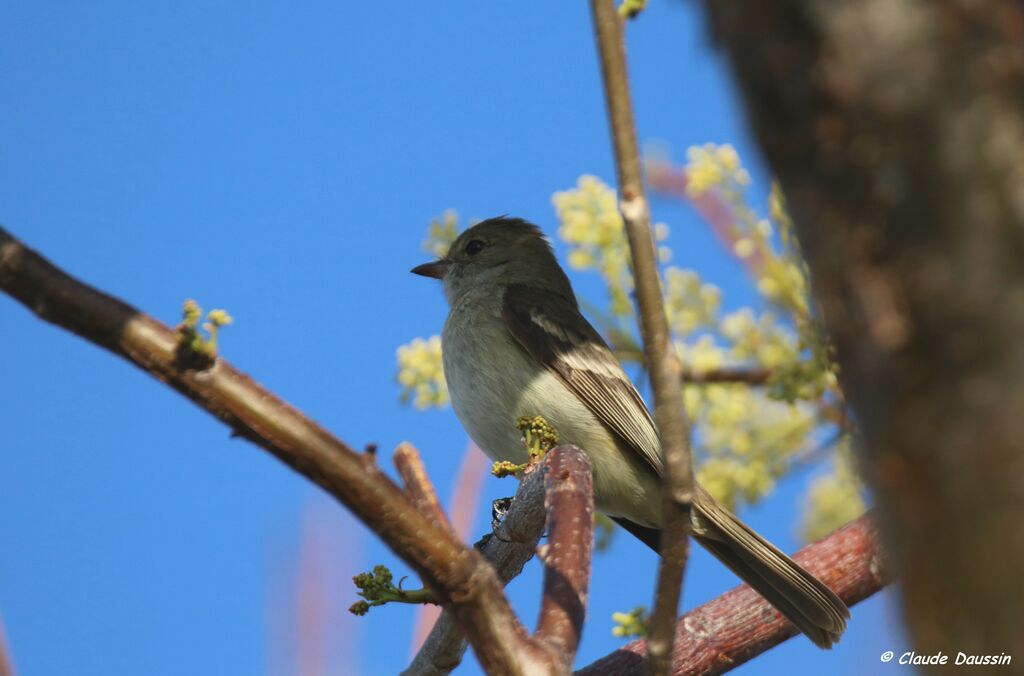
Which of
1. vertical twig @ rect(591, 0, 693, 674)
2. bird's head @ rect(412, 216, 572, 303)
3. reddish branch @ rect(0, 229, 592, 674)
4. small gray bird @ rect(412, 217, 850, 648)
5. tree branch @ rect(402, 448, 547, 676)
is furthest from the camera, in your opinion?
bird's head @ rect(412, 216, 572, 303)

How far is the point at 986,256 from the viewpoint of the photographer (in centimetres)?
118

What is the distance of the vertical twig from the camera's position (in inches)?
92.5

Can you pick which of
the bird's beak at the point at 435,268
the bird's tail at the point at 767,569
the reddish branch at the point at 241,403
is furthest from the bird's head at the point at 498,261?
the reddish branch at the point at 241,403

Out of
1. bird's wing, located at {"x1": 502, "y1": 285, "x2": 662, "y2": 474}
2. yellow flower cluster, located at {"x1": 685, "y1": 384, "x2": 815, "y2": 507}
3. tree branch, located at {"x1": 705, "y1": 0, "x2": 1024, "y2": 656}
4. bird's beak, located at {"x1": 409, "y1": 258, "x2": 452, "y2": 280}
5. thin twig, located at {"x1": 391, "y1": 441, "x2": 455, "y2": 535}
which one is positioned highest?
bird's beak, located at {"x1": 409, "y1": 258, "x2": 452, "y2": 280}

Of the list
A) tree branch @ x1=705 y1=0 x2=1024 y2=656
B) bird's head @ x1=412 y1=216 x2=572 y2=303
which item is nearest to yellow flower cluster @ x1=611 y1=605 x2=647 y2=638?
tree branch @ x1=705 y1=0 x2=1024 y2=656

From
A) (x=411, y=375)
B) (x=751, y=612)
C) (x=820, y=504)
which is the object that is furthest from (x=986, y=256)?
(x=820, y=504)

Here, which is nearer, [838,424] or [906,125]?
[906,125]

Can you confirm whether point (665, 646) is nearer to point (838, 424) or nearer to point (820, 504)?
point (838, 424)

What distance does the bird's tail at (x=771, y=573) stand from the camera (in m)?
4.96

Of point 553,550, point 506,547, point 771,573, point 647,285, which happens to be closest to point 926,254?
point 647,285

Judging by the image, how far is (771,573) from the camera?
5.25 meters

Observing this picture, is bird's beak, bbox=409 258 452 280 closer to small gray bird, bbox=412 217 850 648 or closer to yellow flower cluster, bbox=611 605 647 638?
small gray bird, bbox=412 217 850 648

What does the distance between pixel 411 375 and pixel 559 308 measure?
4.73 feet

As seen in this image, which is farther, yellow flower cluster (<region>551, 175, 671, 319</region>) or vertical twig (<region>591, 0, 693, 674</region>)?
yellow flower cluster (<region>551, 175, 671, 319</region>)
